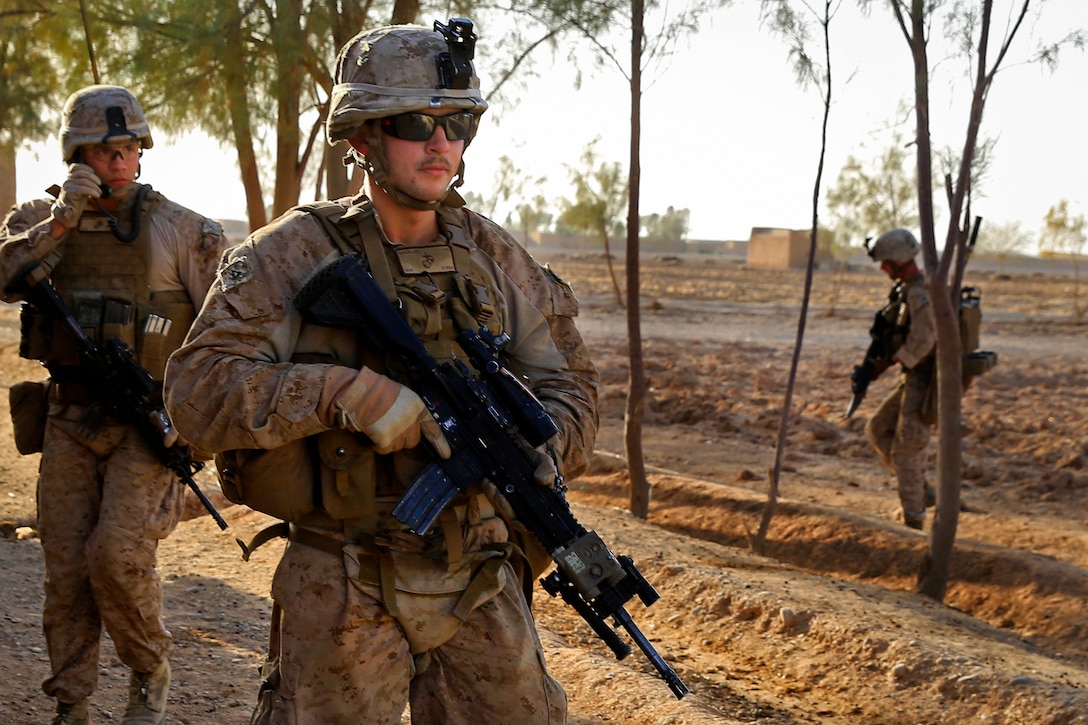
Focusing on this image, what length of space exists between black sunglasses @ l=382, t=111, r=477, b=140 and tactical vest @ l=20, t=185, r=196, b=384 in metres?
1.74

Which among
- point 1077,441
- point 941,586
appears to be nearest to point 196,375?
point 941,586

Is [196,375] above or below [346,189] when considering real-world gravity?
below

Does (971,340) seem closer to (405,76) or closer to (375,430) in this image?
(405,76)

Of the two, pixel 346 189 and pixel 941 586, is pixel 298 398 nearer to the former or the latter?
pixel 941 586

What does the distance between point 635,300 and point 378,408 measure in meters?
5.77

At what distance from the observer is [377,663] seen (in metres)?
2.56

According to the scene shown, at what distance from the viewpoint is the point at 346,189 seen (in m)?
9.15

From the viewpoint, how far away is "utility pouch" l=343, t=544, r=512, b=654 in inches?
101

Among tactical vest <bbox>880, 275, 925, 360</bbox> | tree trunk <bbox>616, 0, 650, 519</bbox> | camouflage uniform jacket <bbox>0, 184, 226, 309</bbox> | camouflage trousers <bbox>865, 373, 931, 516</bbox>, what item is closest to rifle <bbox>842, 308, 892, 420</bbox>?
tactical vest <bbox>880, 275, 925, 360</bbox>

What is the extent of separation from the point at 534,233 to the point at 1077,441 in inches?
3761

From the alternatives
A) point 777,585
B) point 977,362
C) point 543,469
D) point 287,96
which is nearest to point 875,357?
point 977,362

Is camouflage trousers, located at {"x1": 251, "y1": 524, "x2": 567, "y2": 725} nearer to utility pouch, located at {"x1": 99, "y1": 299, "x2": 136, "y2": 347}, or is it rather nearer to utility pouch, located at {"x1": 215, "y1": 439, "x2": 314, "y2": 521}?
utility pouch, located at {"x1": 215, "y1": 439, "x2": 314, "y2": 521}

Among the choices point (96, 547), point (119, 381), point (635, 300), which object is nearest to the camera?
point (96, 547)

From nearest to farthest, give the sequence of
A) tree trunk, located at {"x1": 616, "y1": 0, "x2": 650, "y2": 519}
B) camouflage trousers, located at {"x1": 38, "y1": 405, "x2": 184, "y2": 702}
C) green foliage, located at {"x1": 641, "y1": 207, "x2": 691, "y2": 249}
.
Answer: camouflage trousers, located at {"x1": 38, "y1": 405, "x2": 184, "y2": 702} → tree trunk, located at {"x1": 616, "y1": 0, "x2": 650, "y2": 519} → green foliage, located at {"x1": 641, "y1": 207, "x2": 691, "y2": 249}
